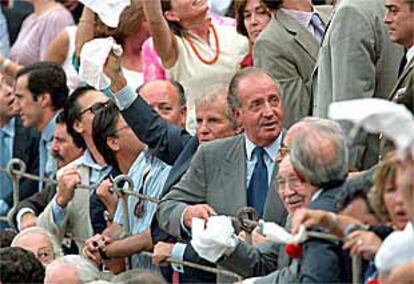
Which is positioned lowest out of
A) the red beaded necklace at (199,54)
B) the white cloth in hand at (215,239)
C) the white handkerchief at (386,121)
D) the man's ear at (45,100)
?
the man's ear at (45,100)

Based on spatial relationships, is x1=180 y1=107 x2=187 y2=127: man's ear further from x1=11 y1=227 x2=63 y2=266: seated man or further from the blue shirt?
the blue shirt

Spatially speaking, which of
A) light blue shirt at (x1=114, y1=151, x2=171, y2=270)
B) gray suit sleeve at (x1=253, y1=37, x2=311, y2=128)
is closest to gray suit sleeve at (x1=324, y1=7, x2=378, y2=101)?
gray suit sleeve at (x1=253, y1=37, x2=311, y2=128)

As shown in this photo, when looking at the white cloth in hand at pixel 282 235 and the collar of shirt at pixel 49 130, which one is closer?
the white cloth in hand at pixel 282 235

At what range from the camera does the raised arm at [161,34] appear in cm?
840

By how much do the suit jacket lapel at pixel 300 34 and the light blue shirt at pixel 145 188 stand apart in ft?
2.63

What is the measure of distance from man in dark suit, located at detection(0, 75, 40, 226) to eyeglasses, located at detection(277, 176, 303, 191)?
3557mm

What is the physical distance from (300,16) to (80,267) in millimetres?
1506

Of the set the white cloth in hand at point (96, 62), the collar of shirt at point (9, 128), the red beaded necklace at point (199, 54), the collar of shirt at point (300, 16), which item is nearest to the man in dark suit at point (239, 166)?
the collar of shirt at point (300, 16)

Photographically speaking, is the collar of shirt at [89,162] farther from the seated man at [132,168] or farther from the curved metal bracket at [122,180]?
the curved metal bracket at [122,180]

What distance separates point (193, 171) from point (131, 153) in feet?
3.64

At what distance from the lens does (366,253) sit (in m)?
5.53

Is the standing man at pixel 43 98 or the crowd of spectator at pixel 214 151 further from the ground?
the crowd of spectator at pixel 214 151

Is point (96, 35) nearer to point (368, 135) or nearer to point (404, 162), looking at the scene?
point (368, 135)

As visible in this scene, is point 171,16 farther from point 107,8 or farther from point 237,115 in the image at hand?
point 237,115
